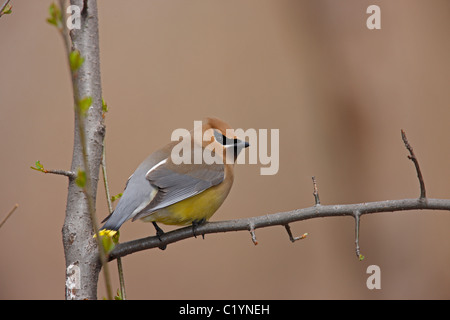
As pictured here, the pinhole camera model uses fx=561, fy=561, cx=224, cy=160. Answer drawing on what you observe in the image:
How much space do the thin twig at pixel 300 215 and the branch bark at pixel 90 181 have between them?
106mm

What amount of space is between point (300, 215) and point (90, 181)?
2.46ft

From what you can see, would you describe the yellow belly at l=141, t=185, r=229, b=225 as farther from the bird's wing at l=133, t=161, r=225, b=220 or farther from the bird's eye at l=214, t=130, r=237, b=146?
the bird's eye at l=214, t=130, r=237, b=146

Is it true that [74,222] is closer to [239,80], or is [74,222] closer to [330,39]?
[239,80]

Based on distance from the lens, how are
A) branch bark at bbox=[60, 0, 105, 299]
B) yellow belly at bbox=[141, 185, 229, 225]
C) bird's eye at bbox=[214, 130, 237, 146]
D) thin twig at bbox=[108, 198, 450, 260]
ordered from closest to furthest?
thin twig at bbox=[108, 198, 450, 260], branch bark at bbox=[60, 0, 105, 299], yellow belly at bbox=[141, 185, 229, 225], bird's eye at bbox=[214, 130, 237, 146]

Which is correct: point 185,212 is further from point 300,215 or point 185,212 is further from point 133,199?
point 300,215

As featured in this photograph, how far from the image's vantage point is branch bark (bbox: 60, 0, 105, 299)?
1948mm

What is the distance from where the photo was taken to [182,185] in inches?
101

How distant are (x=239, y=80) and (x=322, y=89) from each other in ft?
2.42

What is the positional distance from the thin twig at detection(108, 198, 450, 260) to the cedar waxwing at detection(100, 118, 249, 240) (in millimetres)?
152

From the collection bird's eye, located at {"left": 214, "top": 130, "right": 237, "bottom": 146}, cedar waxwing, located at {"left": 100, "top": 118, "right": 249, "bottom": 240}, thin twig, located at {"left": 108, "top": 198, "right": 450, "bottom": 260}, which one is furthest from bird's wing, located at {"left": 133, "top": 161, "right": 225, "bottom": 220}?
thin twig, located at {"left": 108, "top": 198, "right": 450, "bottom": 260}

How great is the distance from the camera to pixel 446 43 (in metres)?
4.54

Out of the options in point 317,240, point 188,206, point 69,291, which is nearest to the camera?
point 69,291

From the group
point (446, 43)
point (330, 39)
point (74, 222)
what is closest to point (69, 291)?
point (74, 222)

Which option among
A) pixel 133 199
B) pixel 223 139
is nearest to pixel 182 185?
pixel 133 199
